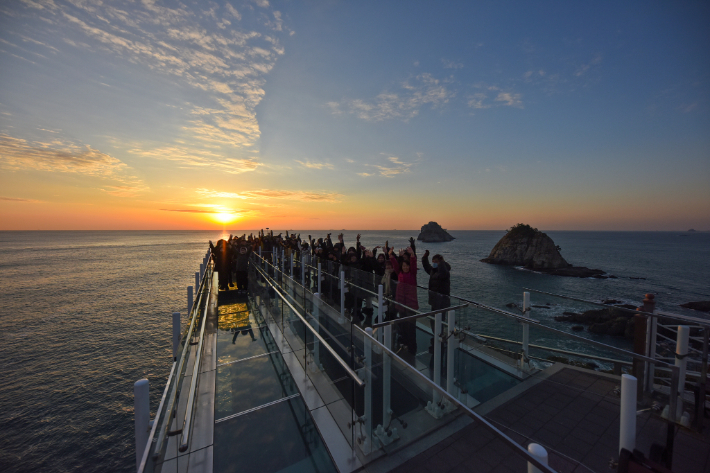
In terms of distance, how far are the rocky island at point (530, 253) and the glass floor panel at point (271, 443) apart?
6266cm

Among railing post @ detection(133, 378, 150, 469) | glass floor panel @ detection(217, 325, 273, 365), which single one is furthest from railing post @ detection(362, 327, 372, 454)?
glass floor panel @ detection(217, 325, 273, 365)

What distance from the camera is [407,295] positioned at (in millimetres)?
6422

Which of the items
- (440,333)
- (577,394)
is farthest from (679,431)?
(440,333)

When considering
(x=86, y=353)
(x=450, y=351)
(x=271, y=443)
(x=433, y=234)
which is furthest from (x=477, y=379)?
(x=433, y=234)

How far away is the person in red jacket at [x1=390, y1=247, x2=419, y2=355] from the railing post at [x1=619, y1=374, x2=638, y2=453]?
2355 millimetres

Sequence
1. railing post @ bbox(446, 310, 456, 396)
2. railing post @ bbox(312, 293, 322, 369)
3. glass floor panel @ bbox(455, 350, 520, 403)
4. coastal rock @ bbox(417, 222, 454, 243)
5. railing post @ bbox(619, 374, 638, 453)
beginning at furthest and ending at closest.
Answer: coastal rock @ bbox(417, 222, 454, 243) < railing post @ bbox(312, 293, 322, 369) < railing post @ bbox(446, 310, 456, 396) < glass floor panel @ bbox(455, 350, 520, 403) < railing post @ bbox(619, 374, 638, 453)

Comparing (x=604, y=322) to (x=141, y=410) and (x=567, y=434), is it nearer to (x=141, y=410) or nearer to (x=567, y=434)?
(x=567, y=434)

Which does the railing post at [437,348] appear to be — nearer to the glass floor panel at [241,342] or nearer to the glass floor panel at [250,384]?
the glass floor panel at [250,384]

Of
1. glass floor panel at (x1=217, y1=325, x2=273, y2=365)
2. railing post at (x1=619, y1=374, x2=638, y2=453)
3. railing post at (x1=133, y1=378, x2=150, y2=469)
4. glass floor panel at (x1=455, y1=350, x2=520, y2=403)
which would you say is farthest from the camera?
glass floor panel at (x1=217, y1=325, x2=273, y2=365)

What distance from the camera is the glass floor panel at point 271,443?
10.0 feet

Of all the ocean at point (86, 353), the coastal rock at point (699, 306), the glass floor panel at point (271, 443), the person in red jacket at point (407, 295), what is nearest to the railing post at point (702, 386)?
the ocean at point (86, 353)

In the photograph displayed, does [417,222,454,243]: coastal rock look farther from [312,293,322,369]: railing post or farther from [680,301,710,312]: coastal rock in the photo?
[312,293,322,369]: railing post

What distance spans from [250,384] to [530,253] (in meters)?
72.7

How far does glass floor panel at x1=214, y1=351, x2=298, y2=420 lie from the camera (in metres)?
4.04
